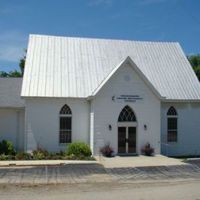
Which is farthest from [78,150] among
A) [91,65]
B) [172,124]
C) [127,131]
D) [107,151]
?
[172,124]

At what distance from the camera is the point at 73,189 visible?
17469mm

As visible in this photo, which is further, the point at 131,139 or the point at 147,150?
the point at 131,139

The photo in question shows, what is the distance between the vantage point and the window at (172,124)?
109 ft

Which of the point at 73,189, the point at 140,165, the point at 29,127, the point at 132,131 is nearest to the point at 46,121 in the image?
the point at 29,127

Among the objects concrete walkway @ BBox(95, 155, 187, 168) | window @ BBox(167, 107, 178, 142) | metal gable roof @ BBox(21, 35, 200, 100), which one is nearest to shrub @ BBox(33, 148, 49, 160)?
concrete walkway @ BBox(95, 155, 187, 168)

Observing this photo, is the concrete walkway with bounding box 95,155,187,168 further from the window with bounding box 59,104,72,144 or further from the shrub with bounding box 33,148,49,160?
the shrub with bounding box 33,148,49,160

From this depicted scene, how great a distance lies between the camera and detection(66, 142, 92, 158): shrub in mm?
28766

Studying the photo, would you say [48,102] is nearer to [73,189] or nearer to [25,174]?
[25,174]

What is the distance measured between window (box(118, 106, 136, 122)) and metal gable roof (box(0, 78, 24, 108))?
7.22 m

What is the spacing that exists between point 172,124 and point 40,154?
10.7m

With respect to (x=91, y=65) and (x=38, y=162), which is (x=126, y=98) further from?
(x=38, y=162)

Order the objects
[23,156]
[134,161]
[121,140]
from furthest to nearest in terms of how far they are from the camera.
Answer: [121,140], [23,156], [134,161]

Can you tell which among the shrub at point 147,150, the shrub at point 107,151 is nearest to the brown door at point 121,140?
the shrub at point 107,151

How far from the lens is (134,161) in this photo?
2747 cm
